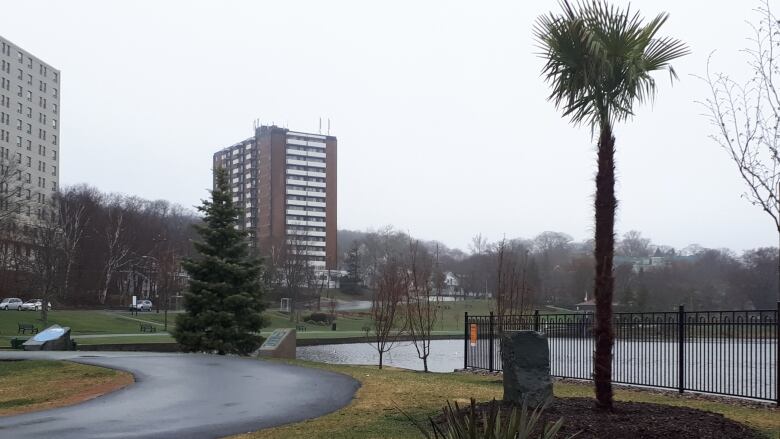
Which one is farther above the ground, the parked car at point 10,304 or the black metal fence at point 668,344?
the black metal fence at point 668,344

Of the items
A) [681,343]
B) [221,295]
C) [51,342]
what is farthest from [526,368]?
[51,342]

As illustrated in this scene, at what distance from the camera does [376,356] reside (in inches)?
1410

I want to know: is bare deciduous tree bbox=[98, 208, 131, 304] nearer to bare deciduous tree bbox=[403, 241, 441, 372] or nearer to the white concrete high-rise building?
the white concrete high-rise building

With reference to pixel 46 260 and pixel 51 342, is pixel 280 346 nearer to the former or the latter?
pixel 51 342

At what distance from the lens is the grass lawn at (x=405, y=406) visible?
8.88m

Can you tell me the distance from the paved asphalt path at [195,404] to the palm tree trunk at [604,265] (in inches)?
165

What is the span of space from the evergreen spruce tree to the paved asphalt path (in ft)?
26.4

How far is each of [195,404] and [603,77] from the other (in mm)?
8036

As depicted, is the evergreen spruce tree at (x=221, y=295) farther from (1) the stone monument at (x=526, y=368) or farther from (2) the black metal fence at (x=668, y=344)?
(1) the stone monument at (x=526, y=368)

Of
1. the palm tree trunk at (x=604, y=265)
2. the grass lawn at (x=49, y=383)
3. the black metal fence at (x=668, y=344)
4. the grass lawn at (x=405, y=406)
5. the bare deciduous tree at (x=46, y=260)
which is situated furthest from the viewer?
the bare deciduous tree at (x=46, y=260)

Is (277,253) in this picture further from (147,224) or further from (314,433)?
(314,433)

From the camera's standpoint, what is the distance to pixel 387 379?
1515 cm

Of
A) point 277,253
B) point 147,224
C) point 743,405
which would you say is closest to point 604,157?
point 743,405

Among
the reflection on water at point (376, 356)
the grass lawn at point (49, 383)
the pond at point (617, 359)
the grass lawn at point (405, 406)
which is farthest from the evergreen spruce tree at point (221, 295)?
the grass lawn at point (405, 406)
